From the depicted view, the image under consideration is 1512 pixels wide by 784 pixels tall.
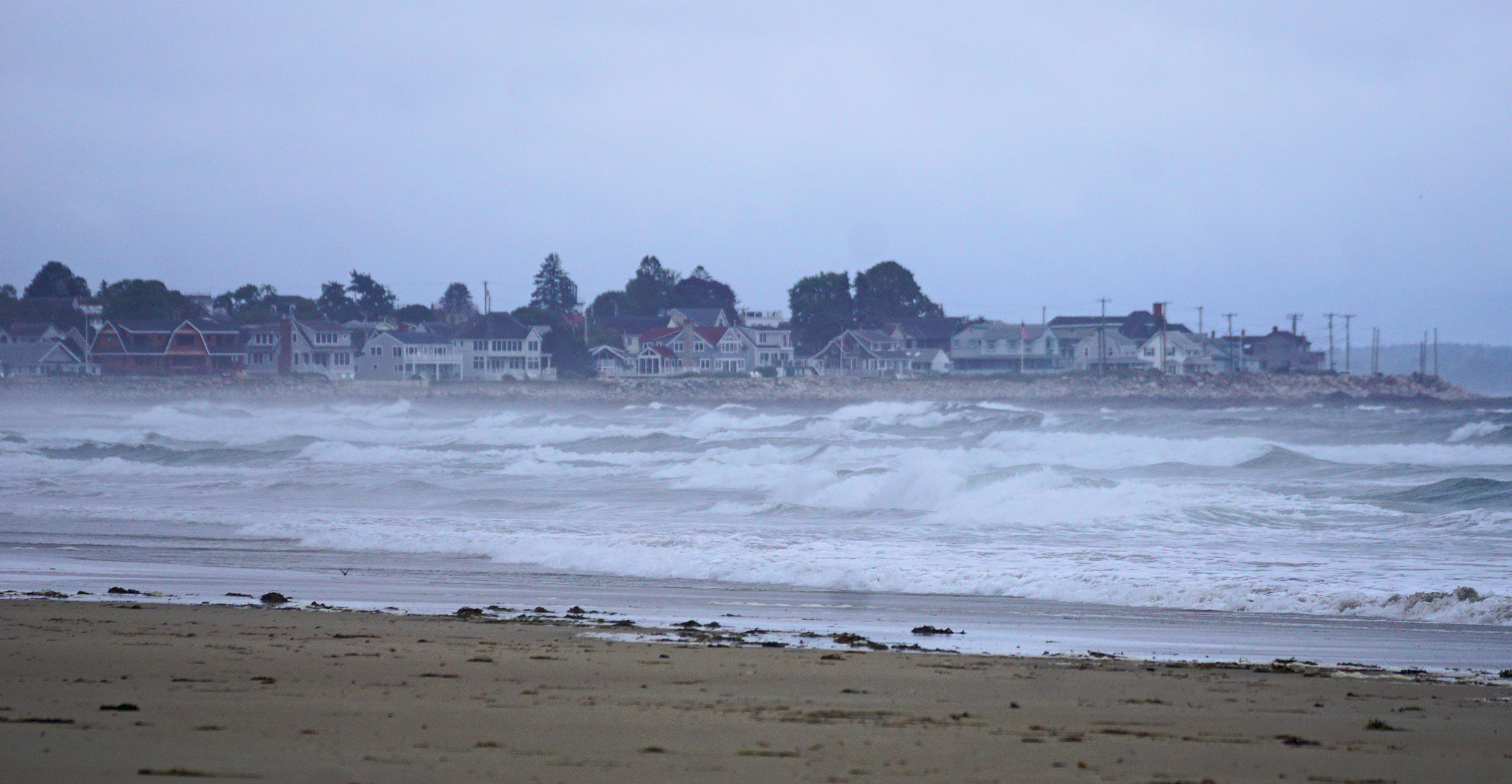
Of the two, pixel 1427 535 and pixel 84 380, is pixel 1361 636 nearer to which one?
pixel 1427 535

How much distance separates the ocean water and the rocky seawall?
46.7 metres

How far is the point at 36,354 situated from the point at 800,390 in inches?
2692

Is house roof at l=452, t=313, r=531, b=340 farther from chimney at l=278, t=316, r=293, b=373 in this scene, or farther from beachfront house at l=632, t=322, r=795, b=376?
chimney at l=278, t=316, r=293, b=373

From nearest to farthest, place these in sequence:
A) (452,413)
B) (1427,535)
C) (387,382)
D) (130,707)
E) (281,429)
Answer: (130,707) < (1427,535) < (281,429) < (452,413) < (387,382)

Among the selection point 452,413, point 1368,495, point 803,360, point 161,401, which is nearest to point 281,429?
point 452,413

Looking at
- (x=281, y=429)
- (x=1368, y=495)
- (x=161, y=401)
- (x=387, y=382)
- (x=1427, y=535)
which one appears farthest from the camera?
(x=387, y=382)

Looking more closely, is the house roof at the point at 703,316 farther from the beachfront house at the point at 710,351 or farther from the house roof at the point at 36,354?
the house roof at the point at 36,354

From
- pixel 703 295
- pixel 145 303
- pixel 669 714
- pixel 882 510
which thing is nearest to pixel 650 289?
pixel 703 295

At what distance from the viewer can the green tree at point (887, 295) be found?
402 feet

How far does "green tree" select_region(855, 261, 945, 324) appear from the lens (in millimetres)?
122500

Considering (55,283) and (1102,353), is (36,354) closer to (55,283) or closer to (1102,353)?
(55,283)

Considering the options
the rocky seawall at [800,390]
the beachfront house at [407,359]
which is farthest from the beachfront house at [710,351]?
the beachfront house at [407,359]

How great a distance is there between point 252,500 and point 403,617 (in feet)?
48.0

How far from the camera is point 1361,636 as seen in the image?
9.86 m
